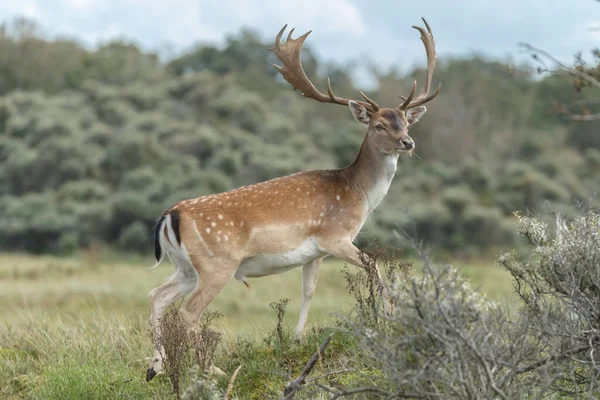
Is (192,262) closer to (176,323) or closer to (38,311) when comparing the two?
(176,323)

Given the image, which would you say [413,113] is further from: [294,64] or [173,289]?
[173,289]

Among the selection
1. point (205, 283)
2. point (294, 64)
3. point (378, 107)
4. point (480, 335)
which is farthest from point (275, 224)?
point (480, 335)

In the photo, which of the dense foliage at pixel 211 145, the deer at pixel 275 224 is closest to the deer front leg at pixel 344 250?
the deer at pixel 275 224

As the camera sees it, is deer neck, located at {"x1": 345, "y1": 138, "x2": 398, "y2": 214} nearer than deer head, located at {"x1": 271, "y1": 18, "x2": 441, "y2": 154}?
No

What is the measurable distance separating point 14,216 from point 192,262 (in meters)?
29.5

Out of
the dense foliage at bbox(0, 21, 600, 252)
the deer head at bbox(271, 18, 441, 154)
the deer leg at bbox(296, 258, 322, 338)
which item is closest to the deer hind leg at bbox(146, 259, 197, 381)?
the deer leg at bbox(296, 258, 322, 338)

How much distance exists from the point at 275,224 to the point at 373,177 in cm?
121

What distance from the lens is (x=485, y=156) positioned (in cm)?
4691

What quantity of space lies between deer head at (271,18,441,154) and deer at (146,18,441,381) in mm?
12

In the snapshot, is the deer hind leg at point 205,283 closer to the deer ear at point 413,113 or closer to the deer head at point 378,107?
the deer head at point 378,107

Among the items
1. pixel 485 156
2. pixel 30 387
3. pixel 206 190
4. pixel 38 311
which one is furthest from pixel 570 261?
pixel 485 156

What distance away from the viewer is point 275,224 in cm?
785

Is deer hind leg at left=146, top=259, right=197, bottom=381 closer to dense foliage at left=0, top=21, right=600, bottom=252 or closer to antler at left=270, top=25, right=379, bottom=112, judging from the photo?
antler at left=270, top=25, right=379, bottom=112

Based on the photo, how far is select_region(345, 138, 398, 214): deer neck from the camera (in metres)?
8.36
